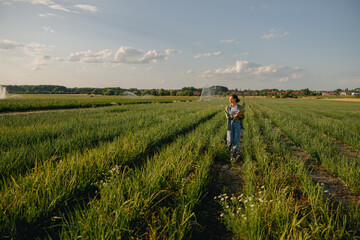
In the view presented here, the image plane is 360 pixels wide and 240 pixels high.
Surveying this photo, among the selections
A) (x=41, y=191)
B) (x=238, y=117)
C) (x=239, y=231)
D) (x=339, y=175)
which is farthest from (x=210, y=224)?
(x=238, y=117)

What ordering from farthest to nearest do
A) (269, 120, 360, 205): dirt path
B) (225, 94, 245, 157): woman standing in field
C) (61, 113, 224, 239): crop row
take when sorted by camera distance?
(225, 94, 245, 157): woman standing in field
(269, 120, 360, 205): dirt path
(61, 113, 224, 239): crop row

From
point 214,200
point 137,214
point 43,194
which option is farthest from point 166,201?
point 43,194

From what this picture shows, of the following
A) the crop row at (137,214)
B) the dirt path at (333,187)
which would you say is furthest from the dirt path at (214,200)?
the dirt path at (333,187)

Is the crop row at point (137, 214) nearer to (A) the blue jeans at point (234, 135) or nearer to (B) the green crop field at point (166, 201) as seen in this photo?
(B) the green crop field at point (166, 201)

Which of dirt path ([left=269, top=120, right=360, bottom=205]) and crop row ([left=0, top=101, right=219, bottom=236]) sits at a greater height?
crop row ([left=0, top=101, right=219, bottom=236])

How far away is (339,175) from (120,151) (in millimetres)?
5125

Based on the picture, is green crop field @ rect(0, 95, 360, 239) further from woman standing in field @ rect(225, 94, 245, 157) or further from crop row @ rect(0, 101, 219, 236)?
woman standing in field @ rect(225, 94, 245, 157)

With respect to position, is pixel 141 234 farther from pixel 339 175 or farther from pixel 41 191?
pixel 339 175

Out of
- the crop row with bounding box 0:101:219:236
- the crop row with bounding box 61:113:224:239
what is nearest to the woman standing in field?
the crop row with bounding box 61:113:224:239

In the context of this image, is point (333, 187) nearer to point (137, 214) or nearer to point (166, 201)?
point (166, 201)

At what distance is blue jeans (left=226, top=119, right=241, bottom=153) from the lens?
5.72 meters

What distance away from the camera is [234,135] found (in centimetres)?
592

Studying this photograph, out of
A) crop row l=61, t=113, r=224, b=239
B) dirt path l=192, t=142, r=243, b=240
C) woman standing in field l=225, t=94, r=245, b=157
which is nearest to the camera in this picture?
crop row l=61, t=113, r=224, b=239

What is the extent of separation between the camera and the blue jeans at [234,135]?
18.8 feet
